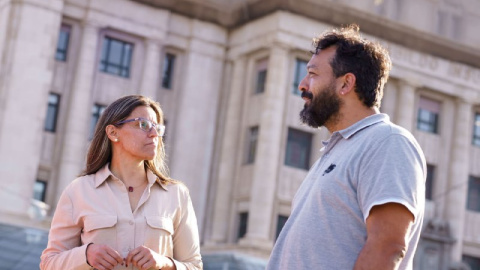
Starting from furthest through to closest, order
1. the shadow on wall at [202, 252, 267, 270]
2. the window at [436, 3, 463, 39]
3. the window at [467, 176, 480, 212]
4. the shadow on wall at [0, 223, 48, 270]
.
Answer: the window at [467, 176, 480, 212], the window at [436, 3, 463, 39], the shadow on wall at [202, 252, 267, 270], the shadow on wall at [0, 223, 48, 270]

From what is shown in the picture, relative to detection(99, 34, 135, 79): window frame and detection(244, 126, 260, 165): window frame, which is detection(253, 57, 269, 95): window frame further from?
detection(99, 34, 135, 79): window frame

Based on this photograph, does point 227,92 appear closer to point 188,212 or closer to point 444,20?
point 444,20

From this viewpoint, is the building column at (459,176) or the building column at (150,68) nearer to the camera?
the building column at (150,68)

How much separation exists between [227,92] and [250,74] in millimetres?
1485

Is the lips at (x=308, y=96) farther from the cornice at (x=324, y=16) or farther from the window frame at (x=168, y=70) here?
the window frame at (x=168, y=70)

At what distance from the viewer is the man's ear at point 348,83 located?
4980mm

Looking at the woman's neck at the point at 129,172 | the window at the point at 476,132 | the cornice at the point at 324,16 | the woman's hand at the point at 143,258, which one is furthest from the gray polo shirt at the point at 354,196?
the window at the point at 476,132

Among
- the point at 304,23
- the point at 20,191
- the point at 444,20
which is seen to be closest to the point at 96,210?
the point at 20,191

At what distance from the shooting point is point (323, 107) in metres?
5.04

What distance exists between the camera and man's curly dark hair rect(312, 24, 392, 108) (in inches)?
196

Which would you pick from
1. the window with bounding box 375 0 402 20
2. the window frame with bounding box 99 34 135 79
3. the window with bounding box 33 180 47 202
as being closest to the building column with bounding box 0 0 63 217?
the window with bounding box 33 180 47 202

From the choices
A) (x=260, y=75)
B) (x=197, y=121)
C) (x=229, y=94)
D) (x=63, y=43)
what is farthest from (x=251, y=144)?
(x=63, y=43)

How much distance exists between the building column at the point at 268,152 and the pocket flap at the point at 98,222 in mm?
33120

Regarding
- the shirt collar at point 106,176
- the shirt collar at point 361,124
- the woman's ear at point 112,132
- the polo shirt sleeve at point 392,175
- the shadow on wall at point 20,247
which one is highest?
the shirt collar at point 361,124
